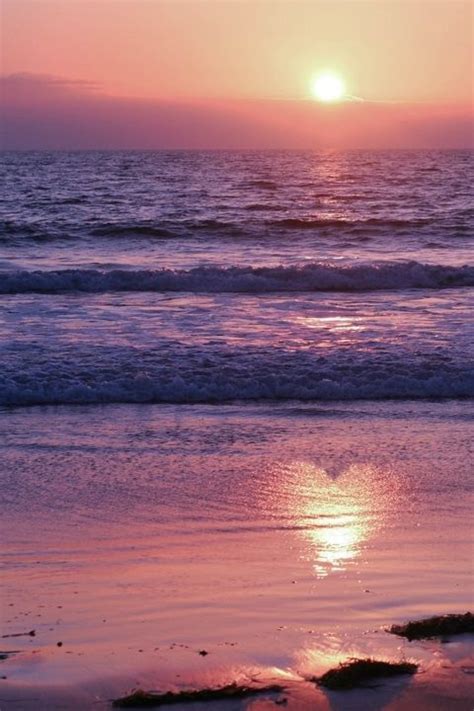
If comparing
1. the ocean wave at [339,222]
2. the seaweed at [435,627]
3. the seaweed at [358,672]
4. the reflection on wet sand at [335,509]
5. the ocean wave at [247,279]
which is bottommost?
the reflection on wet sand at [335,509]

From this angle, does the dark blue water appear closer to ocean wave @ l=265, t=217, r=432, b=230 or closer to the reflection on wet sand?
ocean wave @ l=265, t=217, r=432, b=230

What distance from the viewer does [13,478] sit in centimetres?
582

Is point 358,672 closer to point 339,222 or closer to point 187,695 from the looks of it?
point 187,695

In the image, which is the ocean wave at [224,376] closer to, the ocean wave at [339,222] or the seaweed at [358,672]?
the seaweed at [358,672]

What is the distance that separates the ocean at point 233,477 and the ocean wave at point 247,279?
5 cm

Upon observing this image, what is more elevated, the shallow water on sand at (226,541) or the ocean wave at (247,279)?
the ocean wave at (247,279)

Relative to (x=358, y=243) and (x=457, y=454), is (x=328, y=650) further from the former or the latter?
(x=358, y=243)

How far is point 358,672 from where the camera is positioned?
10.2ft

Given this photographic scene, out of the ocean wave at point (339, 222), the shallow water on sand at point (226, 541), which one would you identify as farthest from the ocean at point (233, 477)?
the ocean wave at point (339, 222)

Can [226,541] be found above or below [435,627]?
below

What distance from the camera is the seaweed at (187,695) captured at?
2.97 m

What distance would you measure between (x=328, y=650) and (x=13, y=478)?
3044 millimetres

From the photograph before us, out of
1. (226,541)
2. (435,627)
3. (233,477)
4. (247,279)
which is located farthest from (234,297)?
(435,627)

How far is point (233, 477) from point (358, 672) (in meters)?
2.82
